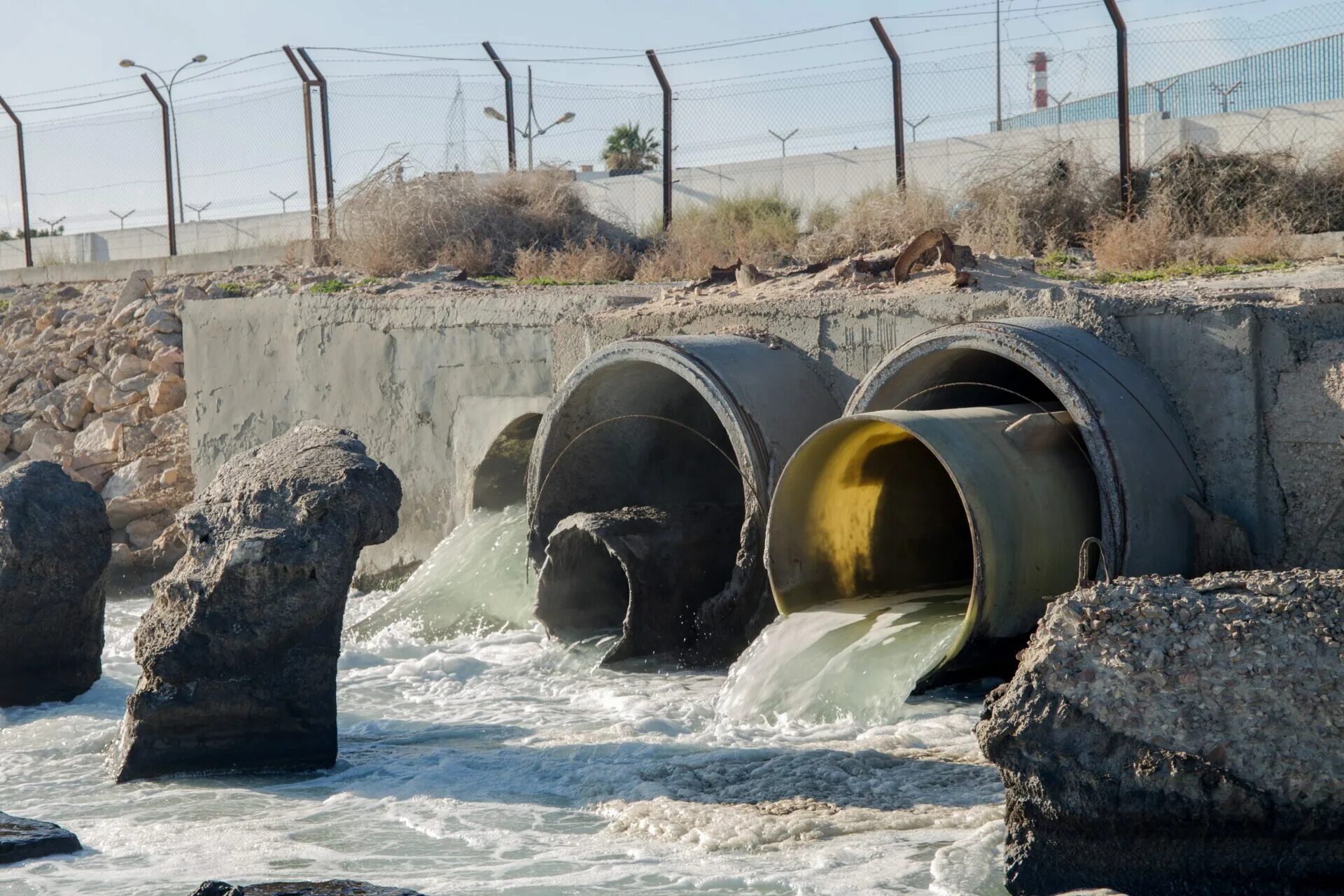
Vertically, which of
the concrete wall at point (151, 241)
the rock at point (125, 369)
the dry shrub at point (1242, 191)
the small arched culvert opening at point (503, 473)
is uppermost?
the concrete wall at point (151, 241)

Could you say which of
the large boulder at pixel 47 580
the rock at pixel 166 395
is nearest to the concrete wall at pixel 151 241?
the rock at pixel 166 395

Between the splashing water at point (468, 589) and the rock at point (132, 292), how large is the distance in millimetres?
7635

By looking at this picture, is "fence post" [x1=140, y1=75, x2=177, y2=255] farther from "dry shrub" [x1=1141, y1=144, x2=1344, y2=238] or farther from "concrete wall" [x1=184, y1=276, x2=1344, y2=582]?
"dry shrub" [x1=1141, y1=144, x2=1344, y2=238]

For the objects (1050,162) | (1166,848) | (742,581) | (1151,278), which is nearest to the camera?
(1166,848)

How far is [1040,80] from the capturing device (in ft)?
50.8

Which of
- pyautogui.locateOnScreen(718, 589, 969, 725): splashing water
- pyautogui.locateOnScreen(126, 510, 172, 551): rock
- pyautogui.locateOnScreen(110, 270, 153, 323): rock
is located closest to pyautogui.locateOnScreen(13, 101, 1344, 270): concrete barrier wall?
pyautogui.locateOnScreen(110, 270, 153, 323): rock

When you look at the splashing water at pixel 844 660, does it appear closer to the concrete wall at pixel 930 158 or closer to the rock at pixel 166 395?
the concrete wall at pixel 930 158

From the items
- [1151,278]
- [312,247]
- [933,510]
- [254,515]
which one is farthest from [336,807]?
[312,247]

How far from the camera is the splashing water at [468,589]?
28.7ft

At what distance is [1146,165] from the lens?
41.8 feet

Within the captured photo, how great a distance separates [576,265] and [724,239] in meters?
1.70

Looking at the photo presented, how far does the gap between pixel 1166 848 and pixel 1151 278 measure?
5197 mm

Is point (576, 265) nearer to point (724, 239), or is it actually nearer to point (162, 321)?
point (724, 239)

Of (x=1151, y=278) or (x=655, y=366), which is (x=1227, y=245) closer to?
(x=1151, y=278)
